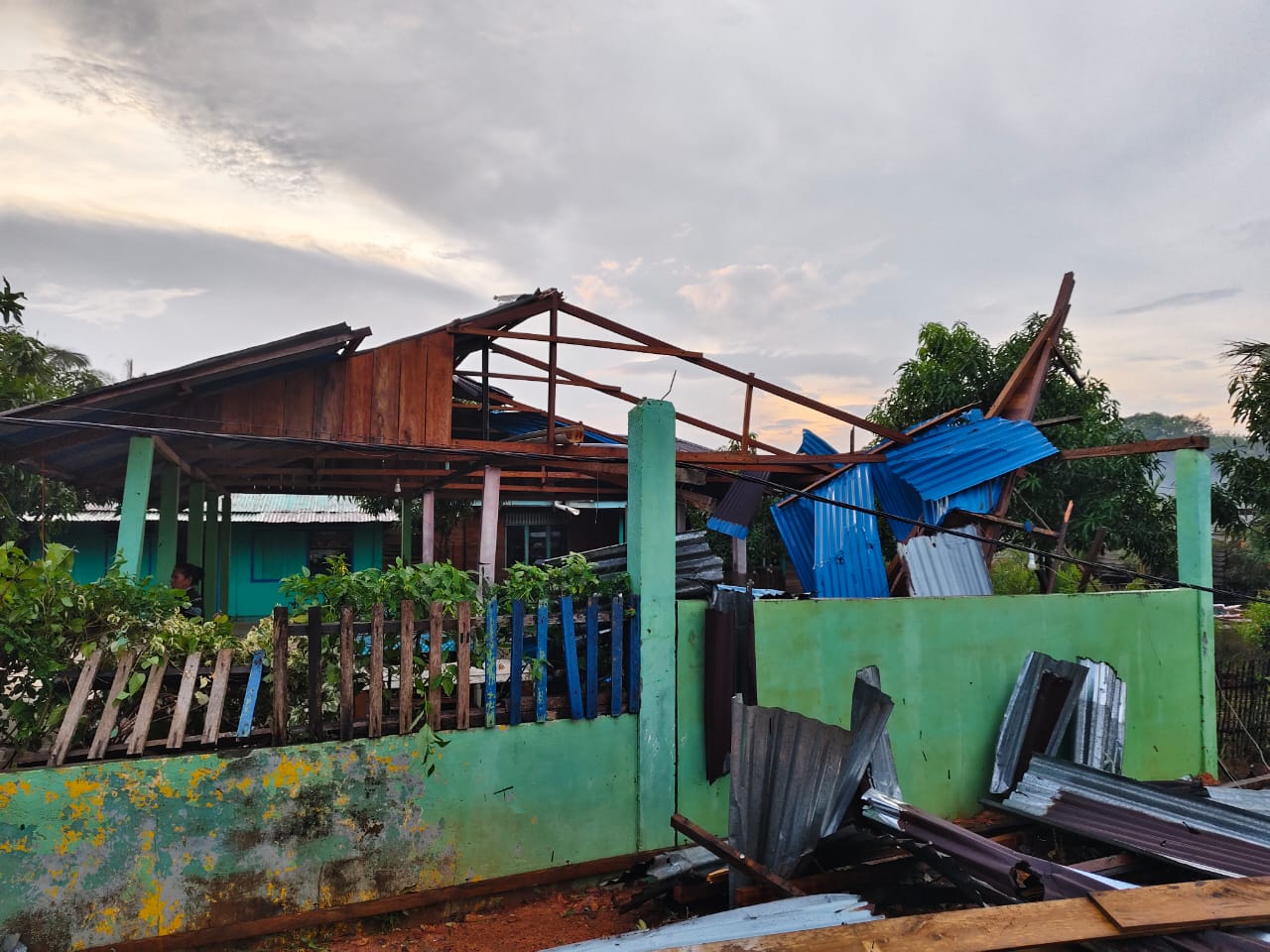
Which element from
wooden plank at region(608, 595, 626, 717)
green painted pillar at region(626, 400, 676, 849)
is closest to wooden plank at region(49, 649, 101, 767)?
wooden plank at region(608, 595, 626, 717)

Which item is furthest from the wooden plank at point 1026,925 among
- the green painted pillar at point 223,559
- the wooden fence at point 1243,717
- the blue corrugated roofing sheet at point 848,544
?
the green painted pillar at point 223,559

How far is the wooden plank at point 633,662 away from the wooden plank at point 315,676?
197cm

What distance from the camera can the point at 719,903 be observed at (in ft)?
13.9

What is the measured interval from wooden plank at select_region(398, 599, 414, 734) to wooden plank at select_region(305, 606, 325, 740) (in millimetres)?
458

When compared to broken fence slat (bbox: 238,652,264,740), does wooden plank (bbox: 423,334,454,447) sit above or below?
above

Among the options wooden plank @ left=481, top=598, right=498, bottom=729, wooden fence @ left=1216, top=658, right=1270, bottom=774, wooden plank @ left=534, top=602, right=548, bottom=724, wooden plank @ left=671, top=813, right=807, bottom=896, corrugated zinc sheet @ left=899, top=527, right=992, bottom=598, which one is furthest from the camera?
wooden fence @ left=1216, top=658, right=1270, bottom=774

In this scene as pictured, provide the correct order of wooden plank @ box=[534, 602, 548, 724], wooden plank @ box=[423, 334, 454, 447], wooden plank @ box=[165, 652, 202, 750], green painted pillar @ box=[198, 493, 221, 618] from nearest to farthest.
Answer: wooden plank @ box=[165, 652, 202, 750] < wooden plank @ box=[534, 602, 548, 724] < wooden plank @ box=[423, 334, 454, 447] < green painted pillar @ box=[198, 493, 221, 618]

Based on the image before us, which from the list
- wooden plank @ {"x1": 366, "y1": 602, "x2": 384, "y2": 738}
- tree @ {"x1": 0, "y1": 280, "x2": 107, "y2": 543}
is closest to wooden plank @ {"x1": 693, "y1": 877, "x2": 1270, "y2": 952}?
wooden plank @ {"x1": 366, "y1": 602, "x2": 384, "y2": 738}

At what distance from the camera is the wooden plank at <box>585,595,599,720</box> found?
16.4ft

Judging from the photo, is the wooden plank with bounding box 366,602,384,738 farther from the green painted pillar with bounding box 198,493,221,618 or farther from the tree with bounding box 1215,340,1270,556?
the tree with bounding box 1215,340,1270,556

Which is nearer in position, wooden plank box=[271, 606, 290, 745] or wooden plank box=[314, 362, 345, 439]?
wooden plank box=[271, 606, 290, 745]

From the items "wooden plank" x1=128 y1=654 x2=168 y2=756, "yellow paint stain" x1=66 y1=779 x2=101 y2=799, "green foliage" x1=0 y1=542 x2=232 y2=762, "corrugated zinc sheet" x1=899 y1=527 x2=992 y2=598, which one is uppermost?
"corrugated zinc sheet" x1=899 y1=527 x2=992 y2=598

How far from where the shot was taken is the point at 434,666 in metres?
4.64

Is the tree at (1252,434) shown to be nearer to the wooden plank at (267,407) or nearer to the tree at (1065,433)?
the tree at (1065,433)
